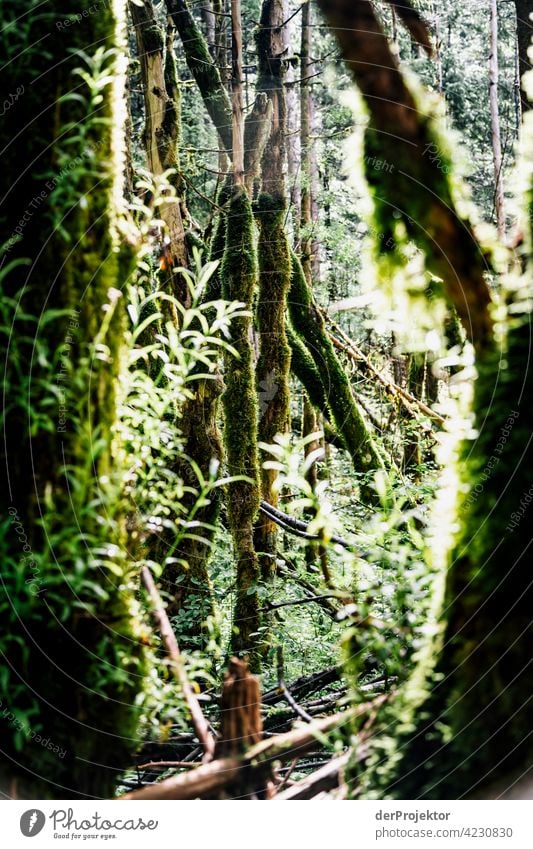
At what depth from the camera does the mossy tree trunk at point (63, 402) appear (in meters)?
0.99

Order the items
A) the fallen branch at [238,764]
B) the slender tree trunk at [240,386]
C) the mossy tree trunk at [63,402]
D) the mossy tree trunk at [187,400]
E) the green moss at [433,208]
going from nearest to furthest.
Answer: the mossy tree trunk at [63,402], the fallen branch at [238,764], the green moss at [433,208], the mossy tree trunk at [187,400], the slender tree trunk at [240,386]

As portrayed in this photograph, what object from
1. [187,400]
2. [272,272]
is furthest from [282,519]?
[272,272]

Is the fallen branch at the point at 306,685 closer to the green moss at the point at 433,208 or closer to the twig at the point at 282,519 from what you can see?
the twig at the point at 282,519

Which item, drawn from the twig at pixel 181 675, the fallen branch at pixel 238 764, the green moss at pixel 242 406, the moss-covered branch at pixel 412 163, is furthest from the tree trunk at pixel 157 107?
the fallen branch at pixel 238 764

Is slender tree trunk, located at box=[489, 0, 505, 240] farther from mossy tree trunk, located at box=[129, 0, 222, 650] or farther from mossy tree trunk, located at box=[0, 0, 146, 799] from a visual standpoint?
mossy tree trunk, located at box=[0, 0, 146, 799]

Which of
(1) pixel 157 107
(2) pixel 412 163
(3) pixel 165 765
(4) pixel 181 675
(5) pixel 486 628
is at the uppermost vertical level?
(1) pixel 157 107

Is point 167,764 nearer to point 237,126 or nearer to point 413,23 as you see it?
point 413,23

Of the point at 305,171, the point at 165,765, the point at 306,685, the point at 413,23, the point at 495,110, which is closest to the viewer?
the point at 165,765

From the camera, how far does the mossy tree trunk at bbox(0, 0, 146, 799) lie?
3.25ft

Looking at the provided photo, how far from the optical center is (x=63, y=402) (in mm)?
991

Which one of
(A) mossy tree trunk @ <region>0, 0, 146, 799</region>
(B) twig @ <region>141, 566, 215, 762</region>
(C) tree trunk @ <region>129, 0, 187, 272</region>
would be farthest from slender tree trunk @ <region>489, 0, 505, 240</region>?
(B) twig @ <region>141, 566, 215, 762</region>

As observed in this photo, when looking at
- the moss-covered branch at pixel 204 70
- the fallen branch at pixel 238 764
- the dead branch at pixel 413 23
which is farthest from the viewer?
the moss-covered branch at pixel 204 70

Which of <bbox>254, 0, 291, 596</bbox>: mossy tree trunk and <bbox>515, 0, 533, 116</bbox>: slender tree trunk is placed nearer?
<bbox>515, 0, 533, 116</bbox>: slender tree trunk
